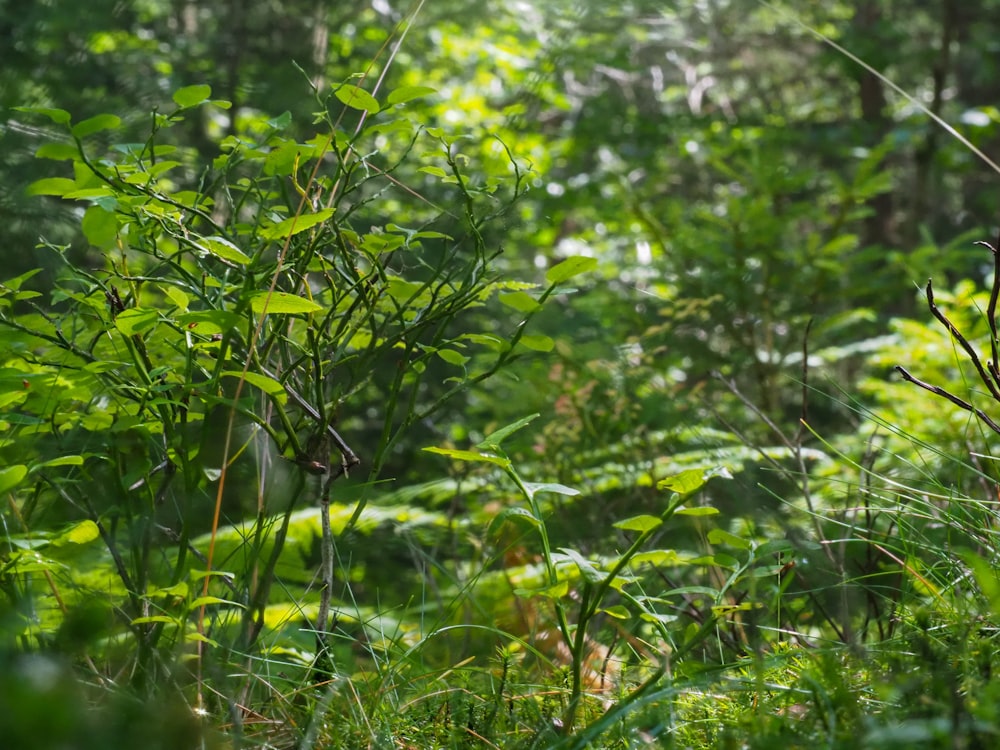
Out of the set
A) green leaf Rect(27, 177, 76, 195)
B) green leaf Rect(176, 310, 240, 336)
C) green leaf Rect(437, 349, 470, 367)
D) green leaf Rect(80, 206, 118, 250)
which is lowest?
green leaf Rect(437, 349, 470, 367)

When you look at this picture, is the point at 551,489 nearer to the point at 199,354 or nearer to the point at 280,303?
the point at 280,303

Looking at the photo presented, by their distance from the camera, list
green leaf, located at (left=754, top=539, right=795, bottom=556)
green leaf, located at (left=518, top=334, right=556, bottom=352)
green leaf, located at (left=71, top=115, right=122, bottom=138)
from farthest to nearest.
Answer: green leaf, located at (left=518, top=334, right=556, bottom=352), green leaf, located at (left=754, top=539, right=795, bottom=556), green leaf, located at (left=71, top=115, right=122, bottom=138)

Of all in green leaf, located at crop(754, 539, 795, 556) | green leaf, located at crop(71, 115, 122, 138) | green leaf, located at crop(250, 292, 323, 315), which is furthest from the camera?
green leaf, located at crop(754, 539, 795, 556)

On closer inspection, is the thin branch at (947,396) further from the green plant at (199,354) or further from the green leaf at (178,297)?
the green leaf at (178,297)

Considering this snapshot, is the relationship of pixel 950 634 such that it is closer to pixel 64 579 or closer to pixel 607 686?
pixel 607 686

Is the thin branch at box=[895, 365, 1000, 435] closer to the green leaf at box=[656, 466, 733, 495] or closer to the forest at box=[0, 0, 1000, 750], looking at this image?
the forest at box=[0, 0, 1000, 750]

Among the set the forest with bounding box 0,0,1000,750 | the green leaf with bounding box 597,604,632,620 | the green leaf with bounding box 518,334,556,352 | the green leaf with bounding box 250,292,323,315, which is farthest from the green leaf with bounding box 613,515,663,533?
the green leaf with bounding box 250,292,323,315

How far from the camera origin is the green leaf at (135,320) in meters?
0.95

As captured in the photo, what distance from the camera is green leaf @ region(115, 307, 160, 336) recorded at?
3.11ft

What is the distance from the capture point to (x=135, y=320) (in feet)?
3.14

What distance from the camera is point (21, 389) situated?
1.06 m

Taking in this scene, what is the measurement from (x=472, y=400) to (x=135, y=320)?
12.1 ft

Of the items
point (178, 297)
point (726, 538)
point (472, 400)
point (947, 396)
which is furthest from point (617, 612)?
point (472, 400)

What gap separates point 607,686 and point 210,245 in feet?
3.16
